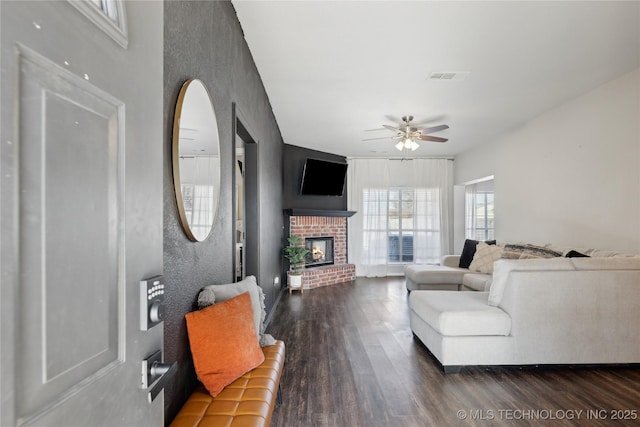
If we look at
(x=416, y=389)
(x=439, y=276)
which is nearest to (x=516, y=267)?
(x=416, y=389)

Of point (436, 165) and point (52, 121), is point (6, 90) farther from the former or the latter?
point (436, 165)

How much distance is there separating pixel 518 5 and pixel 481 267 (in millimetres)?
3456

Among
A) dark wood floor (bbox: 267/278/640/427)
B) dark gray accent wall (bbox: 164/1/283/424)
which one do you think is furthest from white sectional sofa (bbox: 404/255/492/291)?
dark gray accent wall (bbox: 164/1/283/424)

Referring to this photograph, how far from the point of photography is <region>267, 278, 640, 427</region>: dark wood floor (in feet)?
6.47

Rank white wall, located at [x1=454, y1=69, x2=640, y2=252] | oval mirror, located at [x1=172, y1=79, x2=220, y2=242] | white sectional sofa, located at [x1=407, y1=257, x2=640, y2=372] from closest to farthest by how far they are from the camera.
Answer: oval mirror, located at [x1=172, y1=79, x2=220, y2=242] → white sectional sofa, located at [x1=407, y1=257, x2=640, y2=372] → white wall, located at [x1=454, y1=69, x2=640, y2=252]

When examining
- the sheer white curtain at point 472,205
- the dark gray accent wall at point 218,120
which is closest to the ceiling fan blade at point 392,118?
the dark gray accent wall at point 218,120

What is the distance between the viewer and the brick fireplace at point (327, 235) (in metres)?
5.91

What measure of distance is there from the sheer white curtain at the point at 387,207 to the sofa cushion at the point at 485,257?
7.21 feet

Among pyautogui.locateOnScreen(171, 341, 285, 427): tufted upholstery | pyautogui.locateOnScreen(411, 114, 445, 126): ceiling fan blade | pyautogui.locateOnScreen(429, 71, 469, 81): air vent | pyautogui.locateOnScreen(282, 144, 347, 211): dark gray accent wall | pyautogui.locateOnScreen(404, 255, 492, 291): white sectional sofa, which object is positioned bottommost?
pyautogui.locateOnScreen(404, 255, 492, 291): white sectional sofa

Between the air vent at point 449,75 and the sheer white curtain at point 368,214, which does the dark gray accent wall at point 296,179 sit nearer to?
the sheer white curtain at point 368,214

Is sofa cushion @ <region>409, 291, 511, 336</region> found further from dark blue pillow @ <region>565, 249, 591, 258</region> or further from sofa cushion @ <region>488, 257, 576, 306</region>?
dark blue pillow @ <region>565, 249, 591, 258</region>

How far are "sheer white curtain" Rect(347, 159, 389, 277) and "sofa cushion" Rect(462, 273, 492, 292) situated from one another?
103 inches

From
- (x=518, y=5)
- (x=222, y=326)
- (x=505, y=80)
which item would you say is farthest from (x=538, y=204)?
(x=222, y=326)

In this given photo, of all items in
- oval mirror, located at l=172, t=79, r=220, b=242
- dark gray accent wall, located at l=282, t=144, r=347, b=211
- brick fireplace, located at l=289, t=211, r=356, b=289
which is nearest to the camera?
oval mirror, located at l=172, t=79, r=220, b=242
